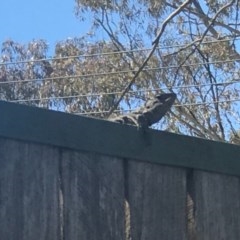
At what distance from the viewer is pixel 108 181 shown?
2250 millimetres

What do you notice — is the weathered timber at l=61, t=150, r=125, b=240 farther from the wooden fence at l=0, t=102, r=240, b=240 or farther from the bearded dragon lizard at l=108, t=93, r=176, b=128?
the bearded dragon lizard at l=108, t=93, r=176, b=128

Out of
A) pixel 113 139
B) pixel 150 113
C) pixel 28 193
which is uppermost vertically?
pixel 150 113

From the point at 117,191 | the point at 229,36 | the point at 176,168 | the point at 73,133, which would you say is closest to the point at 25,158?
the point at 73,133

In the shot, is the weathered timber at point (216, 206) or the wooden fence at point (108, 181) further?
the weathered timber at point (216, 206)

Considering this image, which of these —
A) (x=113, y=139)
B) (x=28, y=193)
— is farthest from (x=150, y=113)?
(x=28, y=193)

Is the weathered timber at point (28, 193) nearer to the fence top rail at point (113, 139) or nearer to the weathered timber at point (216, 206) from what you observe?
the fence top rail at point (113, 139)

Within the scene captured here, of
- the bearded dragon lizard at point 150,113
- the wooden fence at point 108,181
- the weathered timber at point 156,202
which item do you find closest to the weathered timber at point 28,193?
the wooden fence at point 108,181

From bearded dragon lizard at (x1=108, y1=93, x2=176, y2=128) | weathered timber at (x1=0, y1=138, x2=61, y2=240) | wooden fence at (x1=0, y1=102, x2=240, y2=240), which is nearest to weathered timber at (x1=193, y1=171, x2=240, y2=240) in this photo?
wooden fence at (x1=0, y1=102, x2=240, y2=240)

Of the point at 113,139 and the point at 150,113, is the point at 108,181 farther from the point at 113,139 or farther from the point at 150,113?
the point at 150,113

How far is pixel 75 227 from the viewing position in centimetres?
214

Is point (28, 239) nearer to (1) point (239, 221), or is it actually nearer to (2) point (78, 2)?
(1) point (239, 221)

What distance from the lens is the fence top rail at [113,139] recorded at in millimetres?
2078

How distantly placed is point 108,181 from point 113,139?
12cm

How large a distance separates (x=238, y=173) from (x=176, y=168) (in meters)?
0.23
